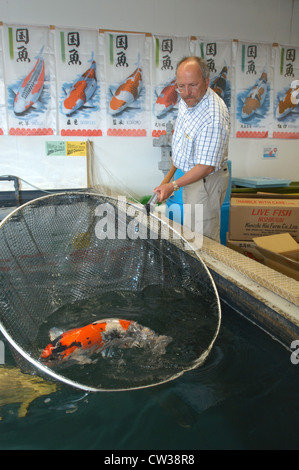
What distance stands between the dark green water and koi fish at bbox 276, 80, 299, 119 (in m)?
4.38

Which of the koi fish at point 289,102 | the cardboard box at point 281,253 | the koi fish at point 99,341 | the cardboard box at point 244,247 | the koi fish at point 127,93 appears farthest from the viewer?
the koi fish at point 289,102

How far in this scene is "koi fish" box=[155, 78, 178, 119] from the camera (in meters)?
4.48

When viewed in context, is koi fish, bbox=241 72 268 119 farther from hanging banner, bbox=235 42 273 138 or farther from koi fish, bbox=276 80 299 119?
koi fish, bbox=276 80 299 119

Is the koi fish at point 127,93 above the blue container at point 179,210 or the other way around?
above

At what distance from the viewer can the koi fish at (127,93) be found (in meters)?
4.38

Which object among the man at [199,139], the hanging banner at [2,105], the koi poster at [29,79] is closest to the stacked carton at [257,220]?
the man at [199,139]

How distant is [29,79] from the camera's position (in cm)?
412

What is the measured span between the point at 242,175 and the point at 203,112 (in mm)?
3206

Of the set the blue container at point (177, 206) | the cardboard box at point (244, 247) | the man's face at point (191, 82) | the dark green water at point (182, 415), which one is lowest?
the dark green water at point (182, 415)

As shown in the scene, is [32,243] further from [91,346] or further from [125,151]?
[125,151]

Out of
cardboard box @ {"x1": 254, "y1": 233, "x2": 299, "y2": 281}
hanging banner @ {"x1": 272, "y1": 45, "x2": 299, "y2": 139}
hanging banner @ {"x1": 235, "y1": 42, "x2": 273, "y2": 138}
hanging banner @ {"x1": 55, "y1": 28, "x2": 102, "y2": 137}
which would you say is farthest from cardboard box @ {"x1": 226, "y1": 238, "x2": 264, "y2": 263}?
hanging banner @ {"x1": 272, "y1": 45, "x2": 299, "y2": 139}

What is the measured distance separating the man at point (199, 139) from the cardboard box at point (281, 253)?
18.1 inches

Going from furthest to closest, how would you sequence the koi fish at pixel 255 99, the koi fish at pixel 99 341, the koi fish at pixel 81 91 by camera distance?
1. the koi fish at pixel 255 99
2. the koi fish at pixel 81 91
3. the koi fish at pixel 99 341

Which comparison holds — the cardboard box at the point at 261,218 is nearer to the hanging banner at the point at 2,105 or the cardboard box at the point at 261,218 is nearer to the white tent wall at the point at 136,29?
the white tent wall at the point at 136,29
